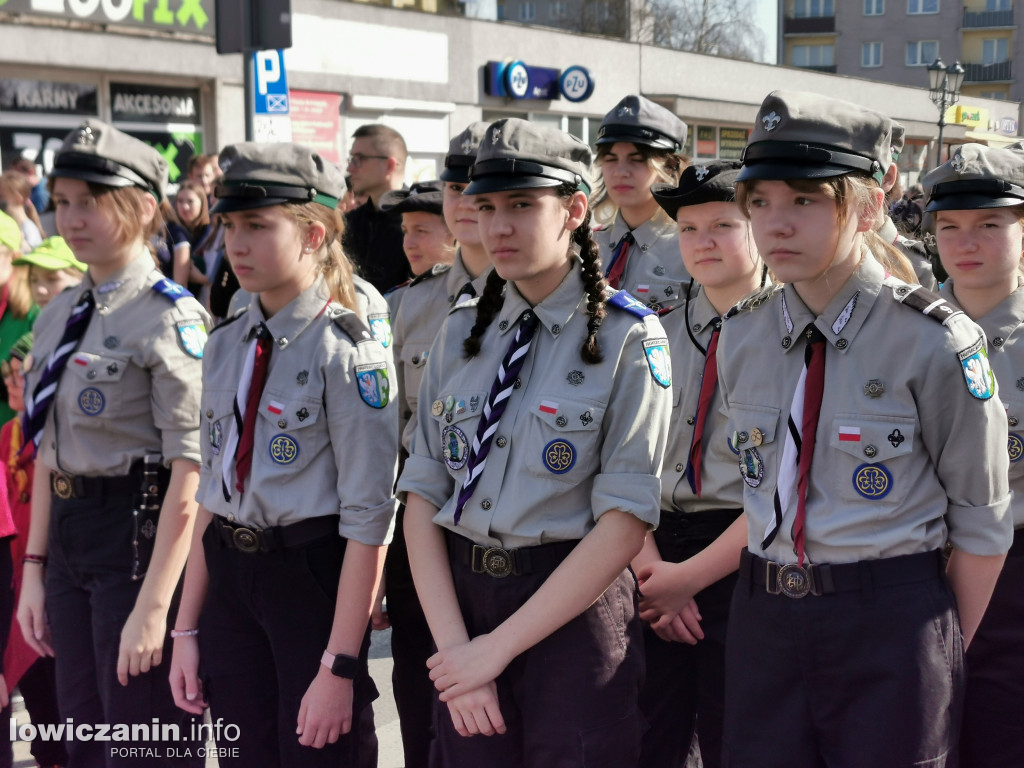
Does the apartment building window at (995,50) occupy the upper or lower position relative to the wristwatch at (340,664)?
upper

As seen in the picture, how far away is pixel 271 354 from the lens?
306 cm

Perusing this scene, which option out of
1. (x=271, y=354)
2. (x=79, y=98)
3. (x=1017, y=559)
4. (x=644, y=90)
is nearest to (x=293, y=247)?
(x=271, y=354)

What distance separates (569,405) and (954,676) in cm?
99

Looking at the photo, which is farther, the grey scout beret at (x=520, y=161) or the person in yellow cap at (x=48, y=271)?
the person in yellow cap at (x=48, y=271)

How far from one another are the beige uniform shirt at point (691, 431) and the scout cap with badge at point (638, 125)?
1.04 meters

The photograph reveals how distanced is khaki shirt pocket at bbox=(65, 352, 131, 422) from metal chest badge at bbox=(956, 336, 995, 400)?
7.42 feet

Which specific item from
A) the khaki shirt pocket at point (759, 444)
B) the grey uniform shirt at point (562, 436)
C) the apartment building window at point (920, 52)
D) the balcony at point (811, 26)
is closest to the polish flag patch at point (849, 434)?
the khaki shirt pocket at point (759, 444)

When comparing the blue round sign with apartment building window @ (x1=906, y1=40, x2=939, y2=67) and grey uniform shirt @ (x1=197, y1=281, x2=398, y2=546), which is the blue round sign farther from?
apartment building window @ (x1=906, y1=40, x2=939, y2=67)

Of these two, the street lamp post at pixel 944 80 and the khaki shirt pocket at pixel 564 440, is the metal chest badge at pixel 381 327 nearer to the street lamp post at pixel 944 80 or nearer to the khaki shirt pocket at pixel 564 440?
the khaki shirt pocket at pixel 564 440

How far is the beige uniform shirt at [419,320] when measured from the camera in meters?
4.02

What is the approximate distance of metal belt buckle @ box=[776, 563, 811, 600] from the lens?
2.40 m

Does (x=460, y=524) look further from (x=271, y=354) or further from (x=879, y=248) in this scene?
(x=879, y=248)

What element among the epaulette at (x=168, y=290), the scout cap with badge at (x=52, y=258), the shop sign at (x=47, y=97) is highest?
the shop sign at (x=47, y=97)

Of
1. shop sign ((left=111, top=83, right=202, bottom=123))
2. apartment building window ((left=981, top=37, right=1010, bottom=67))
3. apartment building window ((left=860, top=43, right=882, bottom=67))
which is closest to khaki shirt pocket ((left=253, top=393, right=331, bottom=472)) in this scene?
shop sign ((left=111, top=83, right=202, bottom=123))
